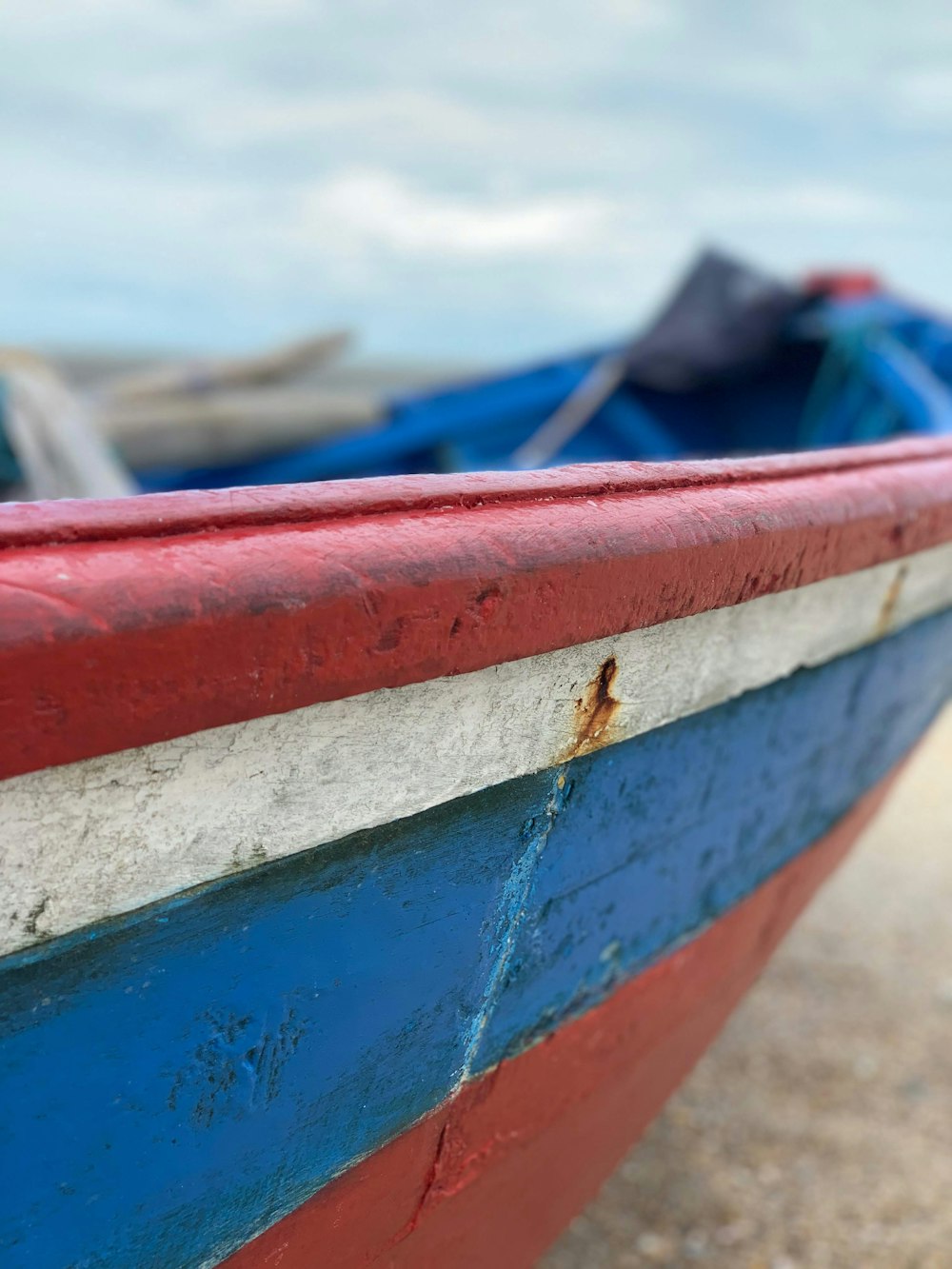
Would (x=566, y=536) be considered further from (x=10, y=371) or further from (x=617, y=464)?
(x=10, y=371)

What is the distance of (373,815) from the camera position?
0.76 meters

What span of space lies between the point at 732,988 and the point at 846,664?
1.86ft

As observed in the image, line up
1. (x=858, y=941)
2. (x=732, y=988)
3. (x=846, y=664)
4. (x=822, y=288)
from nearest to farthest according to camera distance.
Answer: (x=846, y=664), (x=732, y=988), (x=858, y=941), (x=822, y=288)

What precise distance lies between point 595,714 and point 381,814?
0.24 meters

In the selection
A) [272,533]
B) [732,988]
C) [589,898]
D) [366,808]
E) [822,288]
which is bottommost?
[732,988]

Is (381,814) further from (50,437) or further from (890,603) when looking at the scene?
(50,437)

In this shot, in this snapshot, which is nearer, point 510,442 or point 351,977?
point 351,977

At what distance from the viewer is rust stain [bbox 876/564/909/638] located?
1350mm

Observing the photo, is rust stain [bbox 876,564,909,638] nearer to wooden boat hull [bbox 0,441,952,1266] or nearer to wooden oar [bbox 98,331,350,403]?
wooden boat hull [bbox 0,441,952,1266]

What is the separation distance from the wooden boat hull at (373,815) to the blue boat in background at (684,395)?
2611 mm

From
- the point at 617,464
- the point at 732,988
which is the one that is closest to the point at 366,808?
the point at 617,464

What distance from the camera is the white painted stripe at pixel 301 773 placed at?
592 mm

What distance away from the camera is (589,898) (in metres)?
1.05

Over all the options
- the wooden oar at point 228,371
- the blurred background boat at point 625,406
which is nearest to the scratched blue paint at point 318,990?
the blurred background boat at point 625,406
